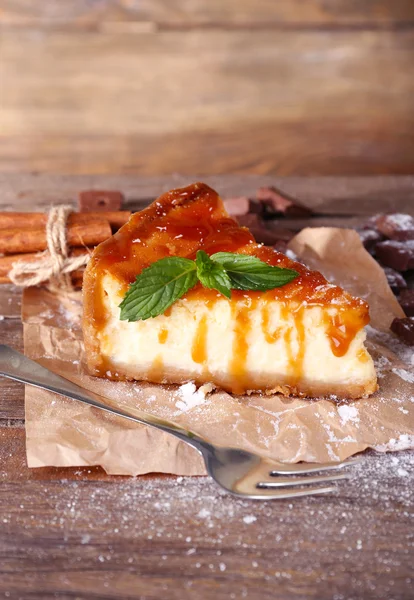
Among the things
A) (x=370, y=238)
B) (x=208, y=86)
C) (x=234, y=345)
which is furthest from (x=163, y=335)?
(x=208, y=86)

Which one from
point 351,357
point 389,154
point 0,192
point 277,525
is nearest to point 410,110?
point 389,154

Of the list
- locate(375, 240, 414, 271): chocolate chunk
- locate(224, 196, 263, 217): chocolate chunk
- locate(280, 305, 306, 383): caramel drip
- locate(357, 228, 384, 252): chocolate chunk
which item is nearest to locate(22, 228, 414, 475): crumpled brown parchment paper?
locate(280, 305, 306, 383): caramel drip

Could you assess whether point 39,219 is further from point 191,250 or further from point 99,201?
point 191,250

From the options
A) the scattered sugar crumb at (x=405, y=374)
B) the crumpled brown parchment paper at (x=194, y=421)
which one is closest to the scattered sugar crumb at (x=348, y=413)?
the crumpled brown parchment paper at (x=194, y=421)

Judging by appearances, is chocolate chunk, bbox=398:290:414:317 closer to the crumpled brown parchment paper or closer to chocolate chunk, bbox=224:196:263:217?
the crumpled brown parchment paper

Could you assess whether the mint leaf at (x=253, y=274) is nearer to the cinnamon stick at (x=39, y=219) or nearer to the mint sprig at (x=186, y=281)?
the mint sprig at (x=186, y=281)
